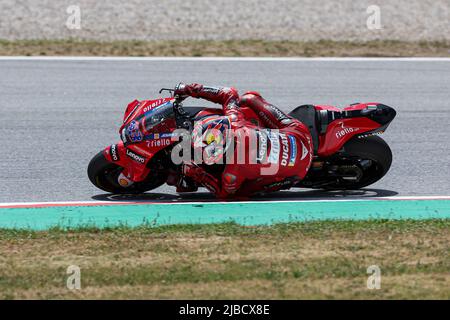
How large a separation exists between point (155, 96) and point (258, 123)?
151 inches

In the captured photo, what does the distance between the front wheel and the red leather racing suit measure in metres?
0.58

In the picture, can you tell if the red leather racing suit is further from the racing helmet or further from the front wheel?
the front wheel

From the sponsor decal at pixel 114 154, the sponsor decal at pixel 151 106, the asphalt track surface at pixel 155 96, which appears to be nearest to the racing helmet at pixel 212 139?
the sponsor decal at pixel 151 106

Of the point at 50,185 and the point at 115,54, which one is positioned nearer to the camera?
the point at 50,185

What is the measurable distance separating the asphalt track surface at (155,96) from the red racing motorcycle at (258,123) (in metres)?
0.25

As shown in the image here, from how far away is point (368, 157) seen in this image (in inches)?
375

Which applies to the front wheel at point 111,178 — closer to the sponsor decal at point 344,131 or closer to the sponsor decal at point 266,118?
the sponsor decal at point 266,118

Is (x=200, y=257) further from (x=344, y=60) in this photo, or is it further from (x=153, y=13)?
(x=153, y=13)

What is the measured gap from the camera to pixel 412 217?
30.1ft

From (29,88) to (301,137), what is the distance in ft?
16.7

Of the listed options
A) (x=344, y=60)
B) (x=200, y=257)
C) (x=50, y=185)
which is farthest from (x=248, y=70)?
(x=200, y=257)

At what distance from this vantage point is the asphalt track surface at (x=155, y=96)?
10172 mm

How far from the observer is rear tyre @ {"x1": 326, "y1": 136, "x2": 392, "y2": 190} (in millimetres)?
9461

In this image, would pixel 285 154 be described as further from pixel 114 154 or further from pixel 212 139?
pixel 114 154
